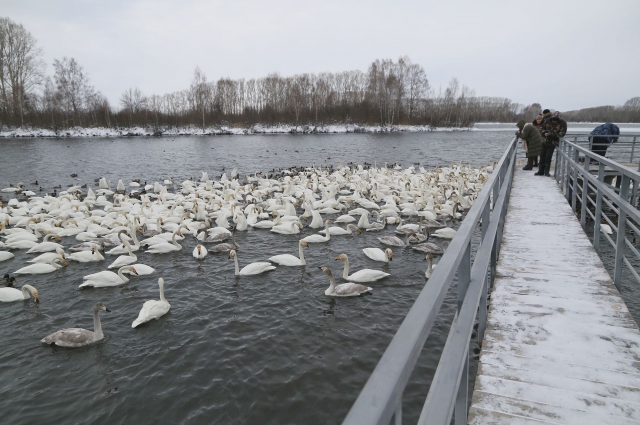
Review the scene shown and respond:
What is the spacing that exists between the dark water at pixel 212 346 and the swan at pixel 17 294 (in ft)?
0.54

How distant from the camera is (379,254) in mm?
10406

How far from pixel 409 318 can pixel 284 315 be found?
666 centimetres

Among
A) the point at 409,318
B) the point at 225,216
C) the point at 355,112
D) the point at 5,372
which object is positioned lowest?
the point at 5,372

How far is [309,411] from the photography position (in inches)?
211

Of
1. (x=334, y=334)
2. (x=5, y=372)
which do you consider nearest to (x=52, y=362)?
(x=5, y=372)

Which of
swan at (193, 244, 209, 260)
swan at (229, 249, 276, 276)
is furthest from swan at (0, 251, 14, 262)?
swan at (229, 249, 276, 276)

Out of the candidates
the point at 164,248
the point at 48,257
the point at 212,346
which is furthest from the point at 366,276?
the point at 48,257

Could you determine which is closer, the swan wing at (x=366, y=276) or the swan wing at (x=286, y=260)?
the swan wing at (x=366, y=276)

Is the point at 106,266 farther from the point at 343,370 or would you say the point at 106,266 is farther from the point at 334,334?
the point at 343,370

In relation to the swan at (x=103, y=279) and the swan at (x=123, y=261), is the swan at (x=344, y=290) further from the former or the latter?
the swan at (x=123, y=261)

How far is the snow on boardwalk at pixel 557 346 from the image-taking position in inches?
115

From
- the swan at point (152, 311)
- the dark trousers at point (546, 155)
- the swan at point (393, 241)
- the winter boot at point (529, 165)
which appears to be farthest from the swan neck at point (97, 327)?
the winter boot at point (529, 165)

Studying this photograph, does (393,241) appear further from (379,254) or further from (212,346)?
(212,346)

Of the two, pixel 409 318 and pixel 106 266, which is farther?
pixel 106 266
